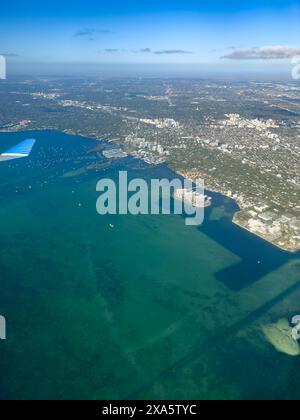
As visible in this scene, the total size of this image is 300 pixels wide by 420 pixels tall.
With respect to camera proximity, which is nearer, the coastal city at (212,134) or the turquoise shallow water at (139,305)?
the turquoise shallow water at (139,305)

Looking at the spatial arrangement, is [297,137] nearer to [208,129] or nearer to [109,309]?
[208,129]

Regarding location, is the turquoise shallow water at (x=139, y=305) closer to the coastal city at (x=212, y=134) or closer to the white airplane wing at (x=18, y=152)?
the coastal city at (x=212, y=134)

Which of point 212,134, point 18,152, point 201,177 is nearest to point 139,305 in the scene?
point 18,152

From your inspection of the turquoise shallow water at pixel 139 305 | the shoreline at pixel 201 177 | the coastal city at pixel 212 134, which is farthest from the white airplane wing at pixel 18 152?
the coastal city at pixel 212 134

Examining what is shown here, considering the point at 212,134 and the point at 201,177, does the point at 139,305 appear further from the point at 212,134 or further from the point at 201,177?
the point at 212,134

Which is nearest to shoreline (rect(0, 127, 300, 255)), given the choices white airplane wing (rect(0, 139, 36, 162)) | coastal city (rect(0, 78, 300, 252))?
coastal city (rect(0, 78, 300, 252))

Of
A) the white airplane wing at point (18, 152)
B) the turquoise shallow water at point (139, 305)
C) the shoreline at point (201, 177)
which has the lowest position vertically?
the turquoise shallow water at point (139, 305)

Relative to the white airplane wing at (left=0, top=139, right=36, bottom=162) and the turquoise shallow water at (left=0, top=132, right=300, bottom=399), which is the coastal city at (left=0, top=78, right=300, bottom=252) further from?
the white airplane wing at (left=0, top=139, right=36, bottom=162)
